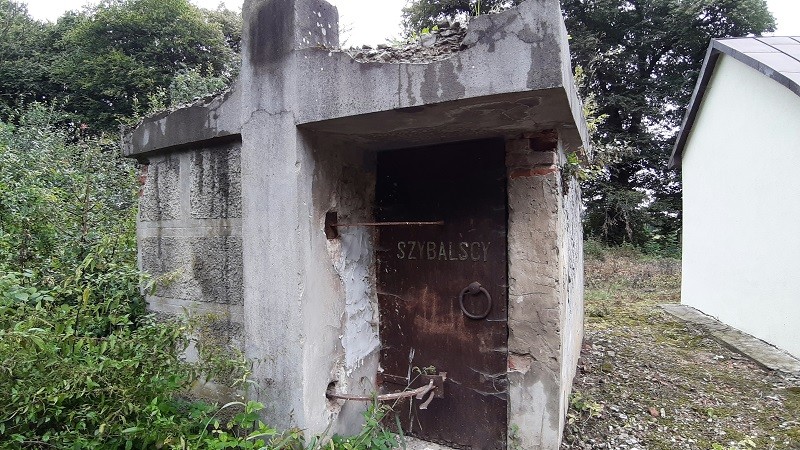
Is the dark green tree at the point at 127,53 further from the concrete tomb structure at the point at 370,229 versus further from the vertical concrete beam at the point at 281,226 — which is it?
the vertical concrete beam at the point at 281,226

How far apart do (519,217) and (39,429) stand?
2.70m

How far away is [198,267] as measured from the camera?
2.72 meters

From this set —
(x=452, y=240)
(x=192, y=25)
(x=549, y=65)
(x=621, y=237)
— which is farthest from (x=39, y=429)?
(x=192, y=25)

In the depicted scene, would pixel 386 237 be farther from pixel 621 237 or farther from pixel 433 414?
pixel 621 237

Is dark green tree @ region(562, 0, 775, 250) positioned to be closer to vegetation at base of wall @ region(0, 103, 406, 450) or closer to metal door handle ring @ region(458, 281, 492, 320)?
metal door handle ring @ region(458, 281, 492, 320)

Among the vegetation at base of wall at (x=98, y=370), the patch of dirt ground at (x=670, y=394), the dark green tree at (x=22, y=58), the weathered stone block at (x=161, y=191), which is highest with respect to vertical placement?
the dark green tree at (x=22, y=58)

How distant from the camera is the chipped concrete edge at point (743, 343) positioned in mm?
4859

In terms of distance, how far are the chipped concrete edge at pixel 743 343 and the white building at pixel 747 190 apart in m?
0.14

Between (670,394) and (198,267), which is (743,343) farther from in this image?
(198,267)

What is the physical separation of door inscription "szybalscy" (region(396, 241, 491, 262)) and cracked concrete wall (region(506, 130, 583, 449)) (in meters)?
0.19

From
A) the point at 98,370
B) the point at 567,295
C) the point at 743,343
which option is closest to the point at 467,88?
the point at 567,295

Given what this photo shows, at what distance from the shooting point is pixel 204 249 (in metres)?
2.70

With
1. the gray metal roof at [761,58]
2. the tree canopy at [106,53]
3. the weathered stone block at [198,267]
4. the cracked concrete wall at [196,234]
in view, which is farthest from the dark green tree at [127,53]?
the gray metal roof at [761,58]

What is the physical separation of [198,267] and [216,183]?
558mm
